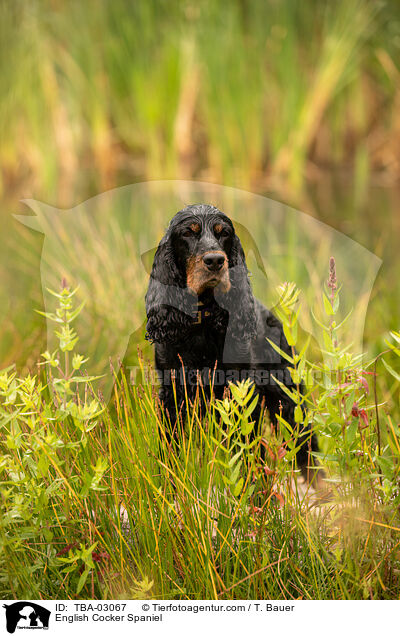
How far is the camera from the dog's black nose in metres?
1.72

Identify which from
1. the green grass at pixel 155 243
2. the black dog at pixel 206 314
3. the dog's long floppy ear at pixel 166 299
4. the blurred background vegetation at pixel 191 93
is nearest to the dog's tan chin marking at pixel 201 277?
the black dog at pixel 206 314

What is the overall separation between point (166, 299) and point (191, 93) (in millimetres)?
5473

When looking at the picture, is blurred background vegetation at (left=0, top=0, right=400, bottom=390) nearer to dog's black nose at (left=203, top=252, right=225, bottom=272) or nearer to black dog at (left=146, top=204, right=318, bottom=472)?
black dog at (left=146, top=204, right=318, bottom=472)

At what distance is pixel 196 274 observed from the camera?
1802mm

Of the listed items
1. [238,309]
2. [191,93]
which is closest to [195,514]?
[238,309]

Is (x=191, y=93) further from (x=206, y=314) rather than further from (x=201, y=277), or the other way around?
(x=201, y=277)

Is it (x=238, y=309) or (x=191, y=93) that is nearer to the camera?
(x=238, y=309)

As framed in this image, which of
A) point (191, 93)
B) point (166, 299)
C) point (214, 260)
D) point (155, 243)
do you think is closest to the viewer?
point (214, 260)

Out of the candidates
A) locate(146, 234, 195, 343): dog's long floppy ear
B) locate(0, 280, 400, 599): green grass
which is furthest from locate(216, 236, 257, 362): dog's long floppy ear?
locate(0, 280, 400, 599): green grass

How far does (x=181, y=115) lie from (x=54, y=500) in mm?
5550

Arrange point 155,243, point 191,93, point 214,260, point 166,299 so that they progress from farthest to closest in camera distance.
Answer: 1. point 191,93
2. point 155,243
3. point 166,299
4. point 214,260

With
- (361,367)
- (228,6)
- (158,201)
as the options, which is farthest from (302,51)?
(361,367)
